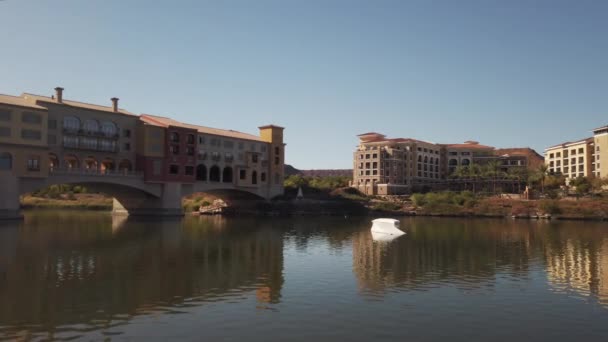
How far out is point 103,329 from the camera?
2039 cm

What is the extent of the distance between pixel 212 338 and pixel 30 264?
79.5 ft

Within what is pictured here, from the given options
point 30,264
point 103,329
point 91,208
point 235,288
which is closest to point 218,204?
point 91,208

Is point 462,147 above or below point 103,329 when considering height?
above

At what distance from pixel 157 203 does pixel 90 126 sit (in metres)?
20.1

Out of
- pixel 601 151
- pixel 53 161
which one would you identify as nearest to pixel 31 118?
pixel 53 161

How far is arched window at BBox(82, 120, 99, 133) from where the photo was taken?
88.6 metres

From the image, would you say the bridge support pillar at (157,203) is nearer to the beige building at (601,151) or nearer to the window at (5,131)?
the window at (5,131)

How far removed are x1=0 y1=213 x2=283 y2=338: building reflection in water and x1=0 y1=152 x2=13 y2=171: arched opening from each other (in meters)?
20.7

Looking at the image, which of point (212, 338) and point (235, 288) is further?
point (235, 288)

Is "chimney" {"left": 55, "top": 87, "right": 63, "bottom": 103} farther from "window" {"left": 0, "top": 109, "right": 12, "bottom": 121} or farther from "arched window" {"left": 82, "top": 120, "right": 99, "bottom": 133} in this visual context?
"window" {"left": 0, "top": 109, "right": 12, "bottom": 121}

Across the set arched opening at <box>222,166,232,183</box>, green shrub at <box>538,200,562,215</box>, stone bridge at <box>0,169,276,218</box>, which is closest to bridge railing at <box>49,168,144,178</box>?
stone bridge at <box>0,169,276,218</box>

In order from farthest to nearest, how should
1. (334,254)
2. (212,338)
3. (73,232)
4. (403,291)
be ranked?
(73,232) → (334,254) → (403,291) → (212,338)

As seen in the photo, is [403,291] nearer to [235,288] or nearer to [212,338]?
[235,288]

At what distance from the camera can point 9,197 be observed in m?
73.9
